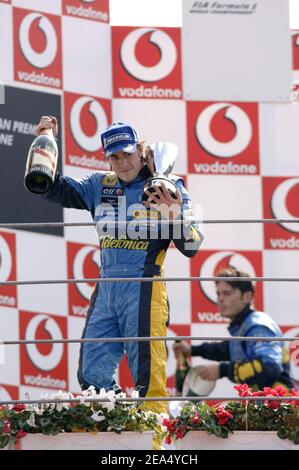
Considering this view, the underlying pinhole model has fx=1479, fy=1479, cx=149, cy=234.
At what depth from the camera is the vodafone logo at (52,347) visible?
7359 mm

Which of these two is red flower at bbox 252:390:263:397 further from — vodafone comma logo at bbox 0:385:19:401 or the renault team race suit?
vodafone comma logo at bbox 0:385:19:401

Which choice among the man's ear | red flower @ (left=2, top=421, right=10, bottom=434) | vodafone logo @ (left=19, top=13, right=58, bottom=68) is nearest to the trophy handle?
red flower @ (left=2, top=421, right=10, bottom=434)

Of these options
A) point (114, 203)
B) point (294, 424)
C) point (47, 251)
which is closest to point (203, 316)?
point (47, 251)

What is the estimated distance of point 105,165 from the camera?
7527mm

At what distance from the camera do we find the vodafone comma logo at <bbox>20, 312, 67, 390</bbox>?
7.34 m

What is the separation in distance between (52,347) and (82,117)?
3.84 ft

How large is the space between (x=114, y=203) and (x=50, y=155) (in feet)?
0.99

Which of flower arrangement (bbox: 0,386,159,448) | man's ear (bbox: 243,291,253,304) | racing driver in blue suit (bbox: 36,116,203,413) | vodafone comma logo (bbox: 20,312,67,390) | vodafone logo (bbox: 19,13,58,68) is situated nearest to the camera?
flower arrangement (bbox: 0,386,159,448)

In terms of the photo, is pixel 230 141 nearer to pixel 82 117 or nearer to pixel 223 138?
pixel 223 138

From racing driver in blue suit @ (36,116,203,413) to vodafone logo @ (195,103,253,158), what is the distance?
2035mm

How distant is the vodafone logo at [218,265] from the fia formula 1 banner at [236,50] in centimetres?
81

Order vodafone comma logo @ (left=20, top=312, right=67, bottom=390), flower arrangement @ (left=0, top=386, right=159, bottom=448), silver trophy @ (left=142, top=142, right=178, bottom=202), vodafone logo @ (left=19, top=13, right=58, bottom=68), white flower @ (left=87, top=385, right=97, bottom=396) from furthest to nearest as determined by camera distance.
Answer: vodafone logo @ (left=19, top=13, right=58, bottom=68)
vodafone comma logo @ (left=20, top=312, right=67, bottom=390)
silver trophy @ (left=142, top=142, right=178, bottom=202)
white flower @ (left=87, top=385, right=97, bottom=396)
flower arrangement @ (left=0, top=386, right=159, bottom=448)

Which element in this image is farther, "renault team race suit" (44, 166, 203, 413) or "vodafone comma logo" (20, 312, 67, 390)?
"vodafone comma logo" (20, 312, 67, 390)

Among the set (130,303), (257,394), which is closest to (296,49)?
(130,303)
